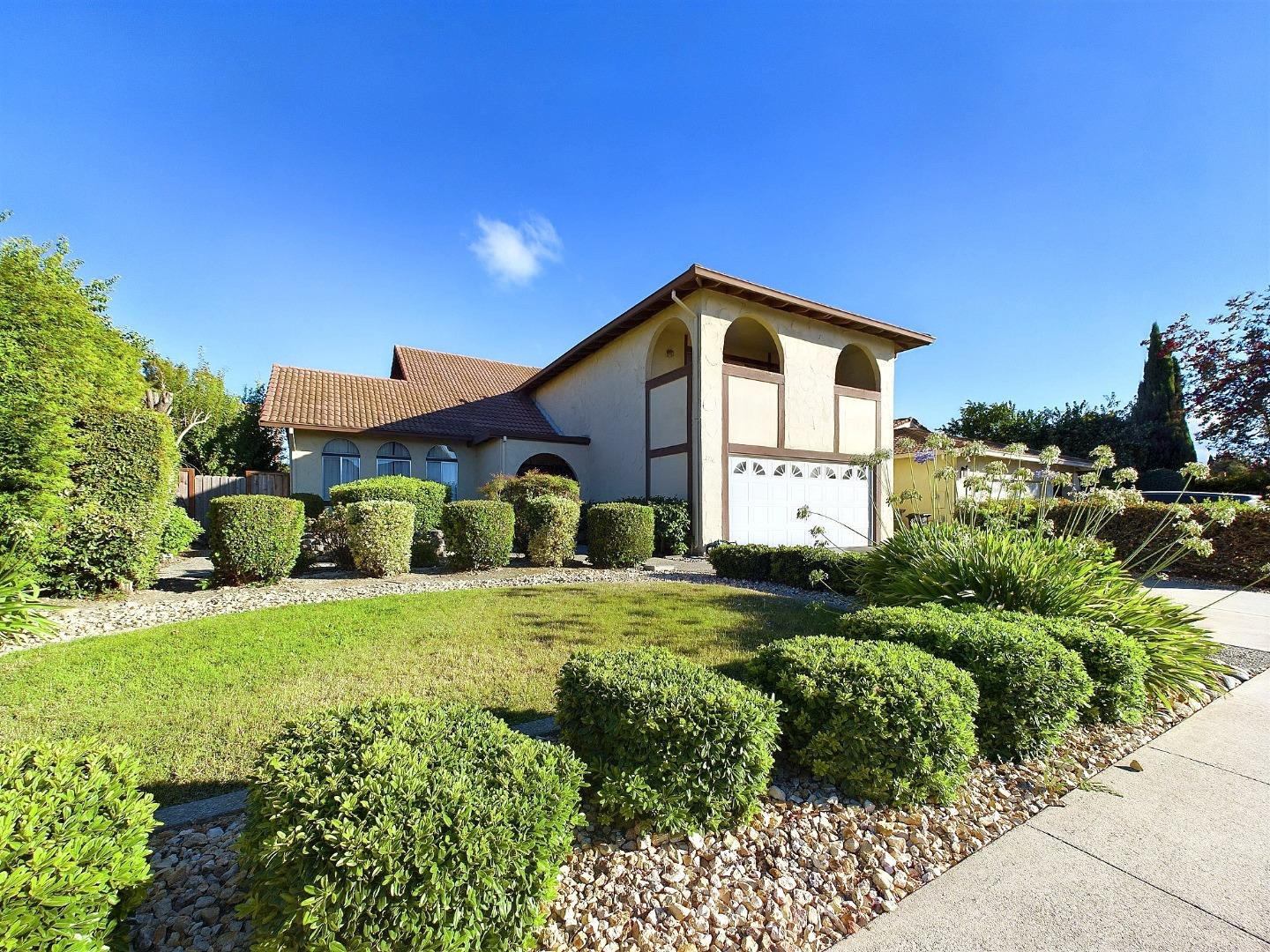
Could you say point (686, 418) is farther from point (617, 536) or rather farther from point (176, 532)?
point (176, 532)

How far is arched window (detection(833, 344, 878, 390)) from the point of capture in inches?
608

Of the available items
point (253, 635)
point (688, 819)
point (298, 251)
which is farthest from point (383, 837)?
point (298, 251)

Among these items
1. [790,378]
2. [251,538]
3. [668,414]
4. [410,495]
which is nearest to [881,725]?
[251,538]

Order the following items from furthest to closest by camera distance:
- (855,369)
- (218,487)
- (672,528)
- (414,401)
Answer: (414,401) → (218,487) → (855,369) → (672,528)

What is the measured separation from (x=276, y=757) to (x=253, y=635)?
435 centimetres

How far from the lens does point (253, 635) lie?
5227 mm

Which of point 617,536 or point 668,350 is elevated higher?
point 668,350

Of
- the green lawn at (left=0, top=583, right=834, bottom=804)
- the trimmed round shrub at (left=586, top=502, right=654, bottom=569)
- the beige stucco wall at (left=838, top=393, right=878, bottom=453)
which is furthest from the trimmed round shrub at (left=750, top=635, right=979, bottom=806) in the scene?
the beige stucco wall at (left=838, top=393, right=878, bottom=453)

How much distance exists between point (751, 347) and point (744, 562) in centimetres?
910

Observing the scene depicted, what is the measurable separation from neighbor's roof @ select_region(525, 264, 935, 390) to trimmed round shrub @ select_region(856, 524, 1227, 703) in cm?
817

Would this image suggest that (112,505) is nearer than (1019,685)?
No

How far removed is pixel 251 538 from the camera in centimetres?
747

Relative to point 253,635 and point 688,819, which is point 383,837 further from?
point 253,635

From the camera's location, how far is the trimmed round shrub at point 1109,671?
3396 mm
